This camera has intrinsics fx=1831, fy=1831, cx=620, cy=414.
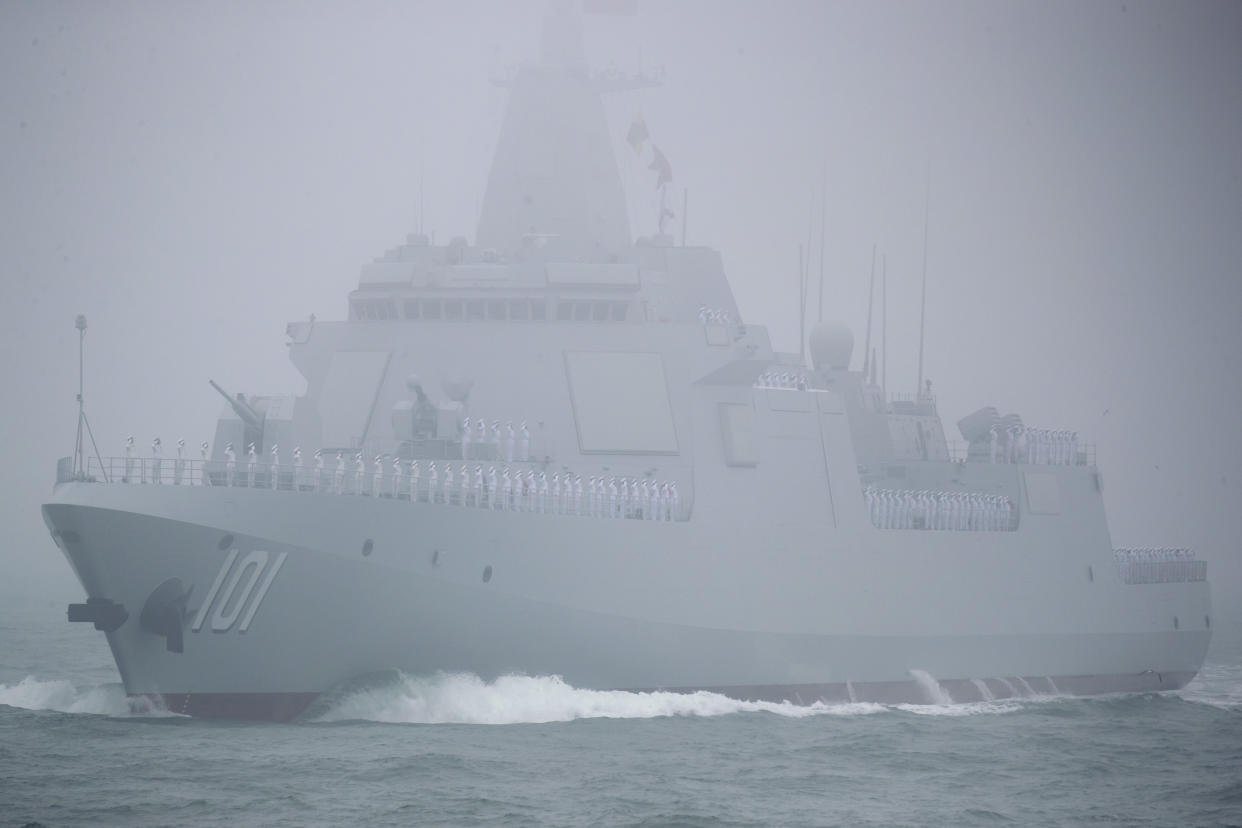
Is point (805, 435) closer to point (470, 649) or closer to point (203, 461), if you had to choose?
point (470, 649)

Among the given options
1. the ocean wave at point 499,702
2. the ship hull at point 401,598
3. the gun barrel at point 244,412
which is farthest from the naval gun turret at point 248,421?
the ocean wave at point 499,702

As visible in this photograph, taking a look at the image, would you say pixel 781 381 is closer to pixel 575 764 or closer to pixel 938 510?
pixel 938 510

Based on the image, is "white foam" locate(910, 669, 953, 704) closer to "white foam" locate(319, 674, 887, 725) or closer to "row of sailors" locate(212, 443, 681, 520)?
"white foam" locate(319, 674, 887, 725)

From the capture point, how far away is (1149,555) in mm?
36906

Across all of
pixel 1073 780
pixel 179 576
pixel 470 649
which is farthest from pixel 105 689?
pixel 1073 780

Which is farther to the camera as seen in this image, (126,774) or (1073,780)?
(1073,780)

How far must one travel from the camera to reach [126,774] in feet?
63.1

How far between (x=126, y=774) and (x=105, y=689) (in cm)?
549

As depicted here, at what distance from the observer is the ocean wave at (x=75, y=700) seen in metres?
22.8

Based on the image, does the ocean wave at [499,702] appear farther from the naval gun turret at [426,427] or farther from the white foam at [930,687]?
the white foam at [930,687]

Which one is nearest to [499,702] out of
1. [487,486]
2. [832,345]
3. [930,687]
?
[487,486]

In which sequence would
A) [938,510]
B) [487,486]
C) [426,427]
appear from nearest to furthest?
[487,486] → [426,427] → [938,510]

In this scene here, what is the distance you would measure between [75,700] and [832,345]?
16161 millimetres

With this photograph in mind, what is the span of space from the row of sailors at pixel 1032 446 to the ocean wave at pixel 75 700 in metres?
17.3
